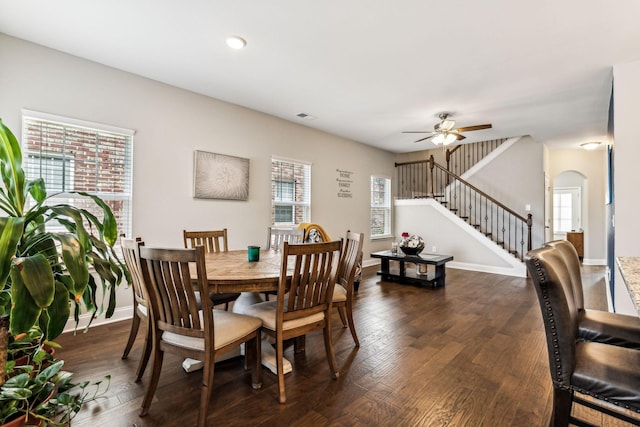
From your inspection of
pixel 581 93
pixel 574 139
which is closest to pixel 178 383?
pixel 581 93

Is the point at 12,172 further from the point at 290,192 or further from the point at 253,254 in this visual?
the point at 290,192

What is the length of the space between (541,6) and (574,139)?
17.3 ft

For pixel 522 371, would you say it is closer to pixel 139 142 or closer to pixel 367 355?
pixel 367 355

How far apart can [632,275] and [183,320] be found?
2.17m

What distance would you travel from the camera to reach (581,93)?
151 inches

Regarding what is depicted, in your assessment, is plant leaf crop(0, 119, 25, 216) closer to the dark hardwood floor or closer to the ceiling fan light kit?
the dark hardwood floor

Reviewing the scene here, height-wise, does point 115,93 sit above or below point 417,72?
below

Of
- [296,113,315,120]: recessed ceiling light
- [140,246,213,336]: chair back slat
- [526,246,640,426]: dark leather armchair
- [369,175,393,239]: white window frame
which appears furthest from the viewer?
[369,175,393,239]: white window frame

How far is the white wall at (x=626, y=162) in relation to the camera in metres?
2.99

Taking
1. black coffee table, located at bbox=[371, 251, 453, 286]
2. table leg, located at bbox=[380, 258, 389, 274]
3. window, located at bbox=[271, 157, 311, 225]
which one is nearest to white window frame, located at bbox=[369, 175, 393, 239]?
table leg, located at bbox=[380, 258, 389, 274]

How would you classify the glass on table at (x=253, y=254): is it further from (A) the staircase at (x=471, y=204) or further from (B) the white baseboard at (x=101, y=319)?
(A) the staircase at (x=471, y=204)

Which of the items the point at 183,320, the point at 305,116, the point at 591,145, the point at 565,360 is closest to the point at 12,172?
the point at 183,320

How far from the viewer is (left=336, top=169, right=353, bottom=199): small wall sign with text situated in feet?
19.9

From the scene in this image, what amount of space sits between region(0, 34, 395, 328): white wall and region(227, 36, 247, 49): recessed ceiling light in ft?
4.54
